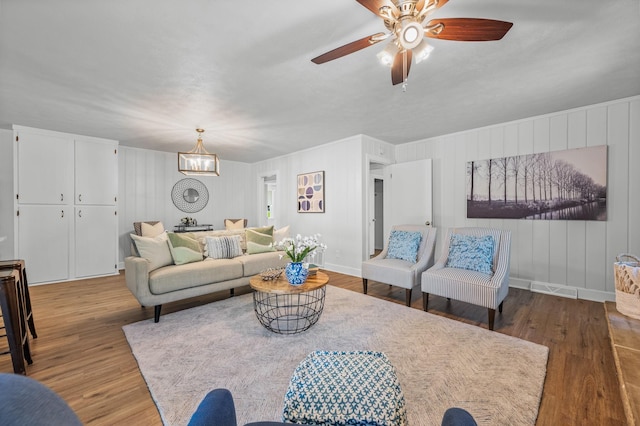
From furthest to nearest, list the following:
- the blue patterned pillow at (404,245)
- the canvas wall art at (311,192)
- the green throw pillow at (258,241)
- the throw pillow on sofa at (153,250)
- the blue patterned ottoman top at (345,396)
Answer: the canvas wall art at (311,192), the green throw pillow at (258,241), the blue patterned pillow at (404,245), the throw pillow on sofa at (153,250), the blue patterned ottoman top at (345,396)

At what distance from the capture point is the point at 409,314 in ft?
9.38

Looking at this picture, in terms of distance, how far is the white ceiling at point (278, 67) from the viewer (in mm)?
1726

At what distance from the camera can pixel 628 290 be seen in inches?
71.1

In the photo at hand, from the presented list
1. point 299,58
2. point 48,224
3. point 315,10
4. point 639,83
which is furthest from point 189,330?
point 639,83

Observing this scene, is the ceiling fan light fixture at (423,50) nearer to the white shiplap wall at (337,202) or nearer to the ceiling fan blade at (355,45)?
the ceiling fan blade at (355,45)

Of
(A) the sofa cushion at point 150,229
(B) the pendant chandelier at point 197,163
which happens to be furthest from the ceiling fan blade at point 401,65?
(A) the sofa cushion at point 150,229

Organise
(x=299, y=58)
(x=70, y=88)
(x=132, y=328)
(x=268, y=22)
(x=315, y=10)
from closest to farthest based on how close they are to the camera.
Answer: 1. (x=315, y=10)
2. (x=268, y=22)
3. (x=299, y=58)
4. (x=132, y=328)
5. (x=70, y=88)

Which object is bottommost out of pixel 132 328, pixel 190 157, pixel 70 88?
pixel 132 328

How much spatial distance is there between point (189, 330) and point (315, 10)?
9.41ft

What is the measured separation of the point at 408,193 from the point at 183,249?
12.5 feet

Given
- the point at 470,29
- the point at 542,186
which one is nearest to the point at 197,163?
the point at 470,29

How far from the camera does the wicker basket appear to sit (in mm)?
1747

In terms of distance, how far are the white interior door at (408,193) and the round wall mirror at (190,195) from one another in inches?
173

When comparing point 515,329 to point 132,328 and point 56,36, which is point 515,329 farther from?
point 56,36
